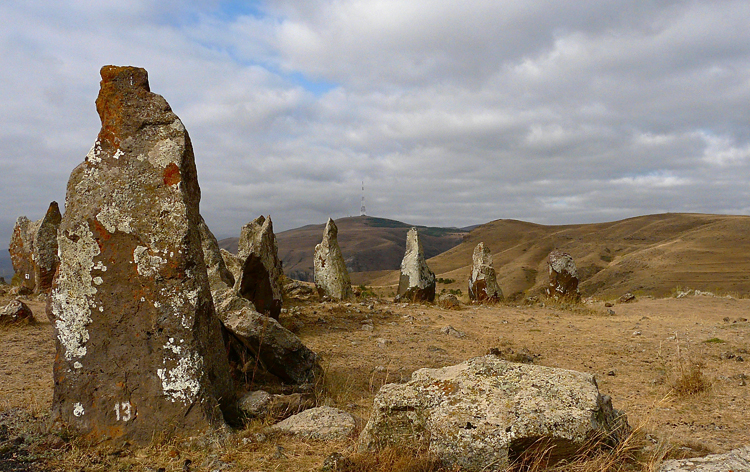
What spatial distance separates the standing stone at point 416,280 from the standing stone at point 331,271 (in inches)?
72.0

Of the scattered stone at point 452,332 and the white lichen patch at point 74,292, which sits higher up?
the white lichen patch at point 74,292

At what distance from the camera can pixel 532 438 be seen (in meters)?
3.21

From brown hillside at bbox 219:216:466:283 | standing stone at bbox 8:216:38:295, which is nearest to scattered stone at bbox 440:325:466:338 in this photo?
standing stone at bbox 8:216:38:295

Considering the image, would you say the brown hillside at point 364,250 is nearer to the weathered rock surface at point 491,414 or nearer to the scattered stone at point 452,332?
the scattered stone at point 452,332

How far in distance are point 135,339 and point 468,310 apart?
1138 centimetres

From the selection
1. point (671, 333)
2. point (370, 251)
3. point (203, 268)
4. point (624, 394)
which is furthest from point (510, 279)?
point (370, 251)

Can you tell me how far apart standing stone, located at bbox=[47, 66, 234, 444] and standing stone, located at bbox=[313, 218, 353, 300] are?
11263mm

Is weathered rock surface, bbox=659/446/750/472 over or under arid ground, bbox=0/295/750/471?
over

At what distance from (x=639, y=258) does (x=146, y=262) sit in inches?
1833

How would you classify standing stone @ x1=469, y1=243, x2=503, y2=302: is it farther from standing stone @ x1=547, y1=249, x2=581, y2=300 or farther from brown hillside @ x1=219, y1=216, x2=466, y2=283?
brown hillside @ x1=219, y1=216, x2=466, y2=283

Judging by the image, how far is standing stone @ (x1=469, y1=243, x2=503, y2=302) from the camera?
1747cm

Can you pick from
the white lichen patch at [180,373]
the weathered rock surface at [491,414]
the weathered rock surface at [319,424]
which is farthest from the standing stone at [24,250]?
the weathered rock surface at [491,414]

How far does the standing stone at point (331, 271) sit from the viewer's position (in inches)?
629

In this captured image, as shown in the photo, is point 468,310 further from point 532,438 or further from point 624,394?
point 532,438
